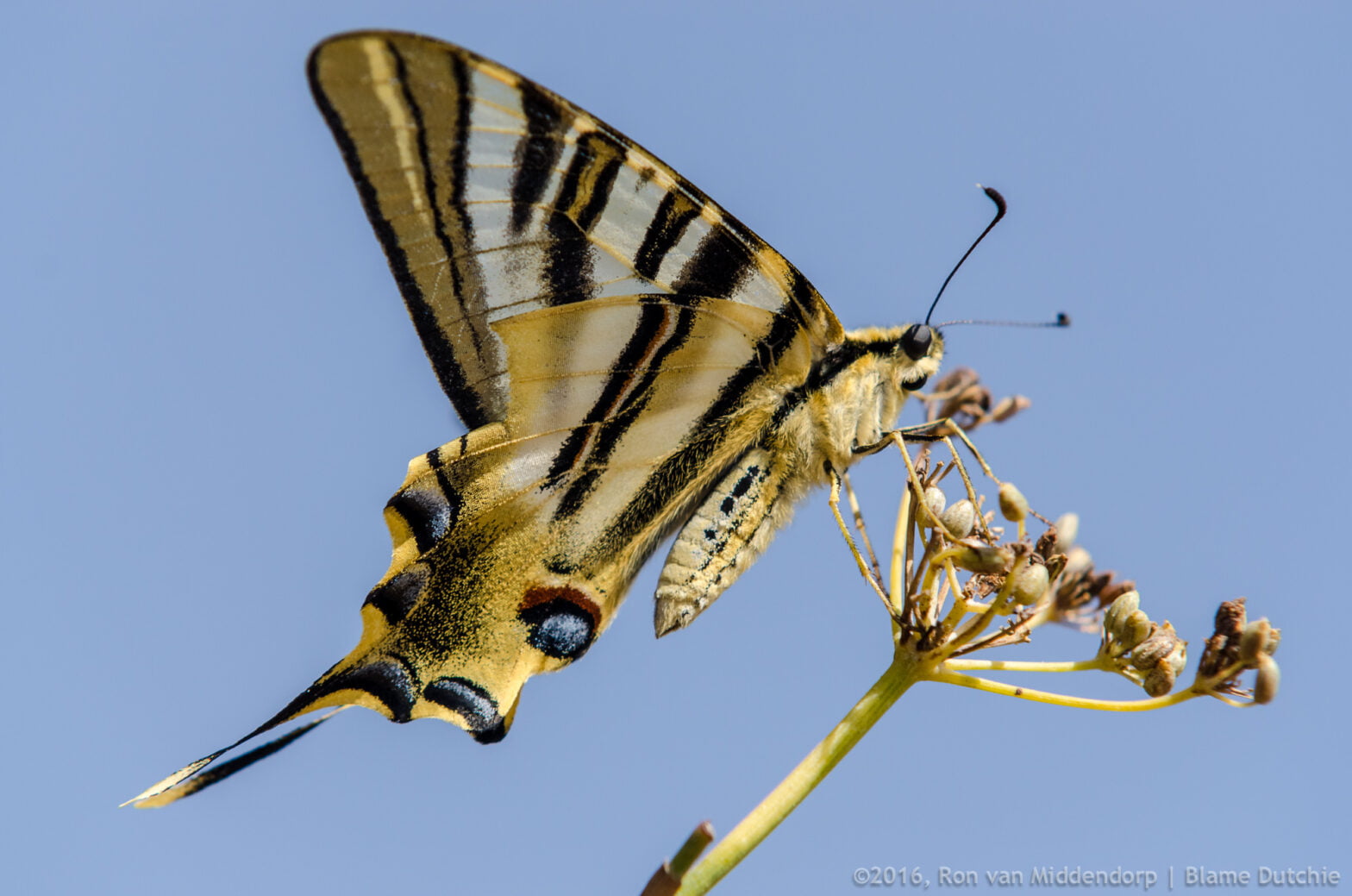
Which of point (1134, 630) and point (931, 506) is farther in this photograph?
point (931, 506)

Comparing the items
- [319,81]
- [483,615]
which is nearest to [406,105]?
[319,81]

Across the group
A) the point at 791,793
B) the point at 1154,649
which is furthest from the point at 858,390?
the point at 791,793

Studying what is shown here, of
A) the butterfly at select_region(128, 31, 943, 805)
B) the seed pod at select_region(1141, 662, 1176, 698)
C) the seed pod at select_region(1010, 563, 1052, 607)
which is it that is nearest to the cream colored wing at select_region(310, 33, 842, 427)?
the butterfly at select_region(128, 31, 943, 805)

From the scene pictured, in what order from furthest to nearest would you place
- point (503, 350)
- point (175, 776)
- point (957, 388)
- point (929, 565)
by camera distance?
1. point (957, 388)
2. point (503, 350)
3. point (929, 565)
4. point (175, 776)

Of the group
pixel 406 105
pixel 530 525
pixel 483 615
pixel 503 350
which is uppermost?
pixel 406 105

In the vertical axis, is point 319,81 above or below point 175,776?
above

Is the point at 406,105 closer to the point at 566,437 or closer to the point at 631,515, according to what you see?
the point at 566,437

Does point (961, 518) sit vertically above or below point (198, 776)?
above

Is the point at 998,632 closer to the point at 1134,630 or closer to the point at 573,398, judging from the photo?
the point at 1134,630
